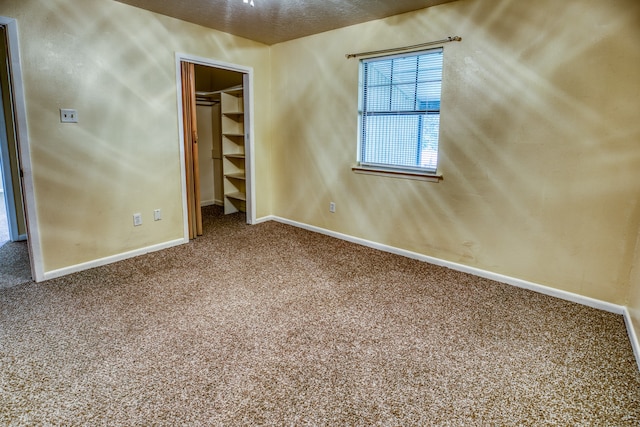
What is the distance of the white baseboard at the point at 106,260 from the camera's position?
3182mm

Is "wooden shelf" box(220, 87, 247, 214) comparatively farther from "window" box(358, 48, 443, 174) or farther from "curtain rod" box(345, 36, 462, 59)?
"window" box(358, 48, 443, 174)

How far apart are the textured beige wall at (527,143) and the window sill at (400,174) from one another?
59mm

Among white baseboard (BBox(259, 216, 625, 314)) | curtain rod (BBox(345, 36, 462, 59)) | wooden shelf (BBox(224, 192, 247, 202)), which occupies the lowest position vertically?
white baseboard (BBox(259, 216, 625, 314))

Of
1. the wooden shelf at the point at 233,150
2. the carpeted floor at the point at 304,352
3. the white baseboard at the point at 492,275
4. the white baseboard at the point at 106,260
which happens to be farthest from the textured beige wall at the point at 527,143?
the white baseboard at the point at 106,260

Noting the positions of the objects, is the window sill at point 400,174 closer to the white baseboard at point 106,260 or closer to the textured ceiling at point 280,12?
the textured ceiling at point 280,12

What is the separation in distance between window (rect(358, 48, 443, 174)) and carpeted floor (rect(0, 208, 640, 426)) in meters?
1.17

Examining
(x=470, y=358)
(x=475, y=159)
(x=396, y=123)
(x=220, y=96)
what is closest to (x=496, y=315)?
(x=470, y=358)

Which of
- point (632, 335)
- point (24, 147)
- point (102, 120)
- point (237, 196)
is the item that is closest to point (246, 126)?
point (237, 196)

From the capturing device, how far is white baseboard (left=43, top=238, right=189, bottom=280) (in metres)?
3.18

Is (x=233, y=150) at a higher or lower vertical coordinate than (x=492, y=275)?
higher

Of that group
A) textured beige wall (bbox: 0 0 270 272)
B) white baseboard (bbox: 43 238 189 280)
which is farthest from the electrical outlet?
white baseboard (bbox: 43 238 189 280)

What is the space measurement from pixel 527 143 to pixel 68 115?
3.78 meters

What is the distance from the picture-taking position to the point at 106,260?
11.5ft

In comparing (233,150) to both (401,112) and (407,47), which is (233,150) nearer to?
(401,112)
